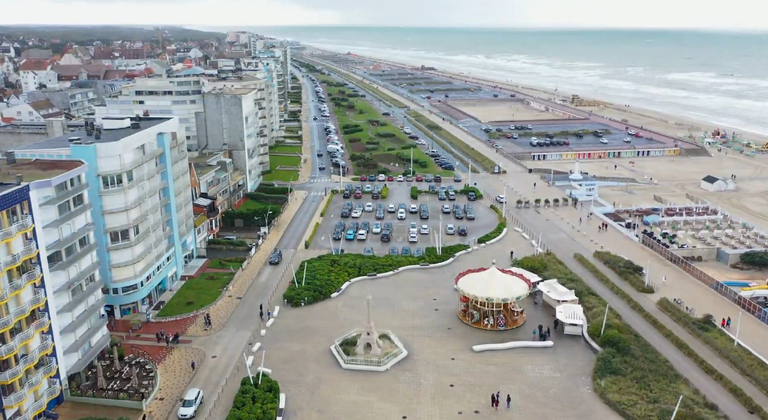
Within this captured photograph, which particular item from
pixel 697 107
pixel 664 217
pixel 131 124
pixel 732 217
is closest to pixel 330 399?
pixel 131 124

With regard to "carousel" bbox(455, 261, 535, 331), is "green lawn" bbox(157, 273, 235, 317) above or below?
below

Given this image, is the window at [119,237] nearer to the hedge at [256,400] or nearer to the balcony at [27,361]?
the balcony at [27,361]

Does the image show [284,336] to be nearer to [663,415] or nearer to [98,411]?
[98,411]

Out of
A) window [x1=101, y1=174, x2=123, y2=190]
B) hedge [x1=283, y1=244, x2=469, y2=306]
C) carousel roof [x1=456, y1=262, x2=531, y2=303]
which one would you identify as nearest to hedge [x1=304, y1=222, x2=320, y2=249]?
hedge [x1=283, y1=244, x2=469, y2=306]

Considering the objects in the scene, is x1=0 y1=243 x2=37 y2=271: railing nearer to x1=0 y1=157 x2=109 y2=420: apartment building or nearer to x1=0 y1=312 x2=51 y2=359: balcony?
x1=0 y1=157 x2=109 y2=420: apartment building

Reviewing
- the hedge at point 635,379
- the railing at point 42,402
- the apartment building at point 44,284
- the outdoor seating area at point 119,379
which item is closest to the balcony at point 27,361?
the apartment building at point 44,284
